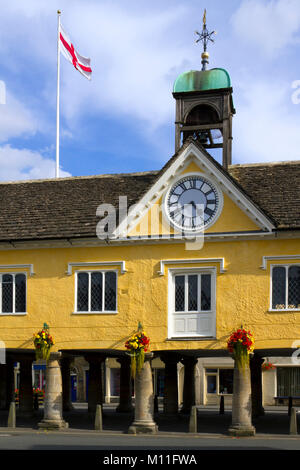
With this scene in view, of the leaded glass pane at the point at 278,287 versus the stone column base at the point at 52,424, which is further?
the stone column base at the point at 52,424

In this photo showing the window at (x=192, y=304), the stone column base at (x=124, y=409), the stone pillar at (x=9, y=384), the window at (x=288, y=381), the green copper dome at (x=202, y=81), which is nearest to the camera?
the window at (x=192, y=304)

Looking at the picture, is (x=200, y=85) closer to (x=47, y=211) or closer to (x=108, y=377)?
(x=47, y=211)

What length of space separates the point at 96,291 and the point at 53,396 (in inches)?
163

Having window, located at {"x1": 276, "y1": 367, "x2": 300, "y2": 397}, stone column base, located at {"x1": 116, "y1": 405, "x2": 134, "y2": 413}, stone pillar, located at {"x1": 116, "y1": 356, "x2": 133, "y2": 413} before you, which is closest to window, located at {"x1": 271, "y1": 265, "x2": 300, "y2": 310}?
stone pillar, located at {"x1": 116, "y1": 356, "x2": 133, "y2": 413}

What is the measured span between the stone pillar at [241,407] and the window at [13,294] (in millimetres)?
8647

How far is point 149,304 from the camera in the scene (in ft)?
86.4

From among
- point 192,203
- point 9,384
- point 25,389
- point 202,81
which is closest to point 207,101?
point 202,81

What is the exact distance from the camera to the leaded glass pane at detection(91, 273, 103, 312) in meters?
27.0

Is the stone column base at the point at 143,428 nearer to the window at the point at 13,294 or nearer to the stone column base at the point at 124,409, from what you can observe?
the window at the point at 13,294

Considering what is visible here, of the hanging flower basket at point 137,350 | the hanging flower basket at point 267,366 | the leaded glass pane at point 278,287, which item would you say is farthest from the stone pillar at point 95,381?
the hanging flower basket at point 267,366

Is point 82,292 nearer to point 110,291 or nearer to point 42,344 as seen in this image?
point 110,291

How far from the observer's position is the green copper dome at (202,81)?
1174 inches

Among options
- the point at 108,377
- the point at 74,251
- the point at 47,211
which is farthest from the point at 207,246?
the point at 108,377

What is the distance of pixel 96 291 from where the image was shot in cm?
Answer: 2717
